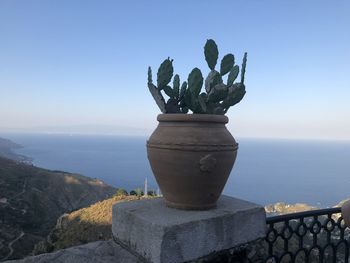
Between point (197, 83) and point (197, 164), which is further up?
point (197, 83)

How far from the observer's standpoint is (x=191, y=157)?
204 centimetres

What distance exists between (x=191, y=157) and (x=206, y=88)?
21.9 inches

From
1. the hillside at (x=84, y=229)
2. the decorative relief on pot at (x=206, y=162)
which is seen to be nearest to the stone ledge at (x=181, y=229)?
the decorative relief on pot at (x=206, y=162)

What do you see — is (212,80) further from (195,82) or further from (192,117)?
(192,117)

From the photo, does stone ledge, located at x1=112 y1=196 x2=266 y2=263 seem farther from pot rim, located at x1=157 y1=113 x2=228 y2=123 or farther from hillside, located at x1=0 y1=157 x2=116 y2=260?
hillside, located at x1=0 y1=157 x2=116 y2=260

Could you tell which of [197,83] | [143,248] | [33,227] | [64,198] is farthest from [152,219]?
[64,198]

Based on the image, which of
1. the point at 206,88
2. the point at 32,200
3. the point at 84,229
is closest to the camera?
the point at 206,88

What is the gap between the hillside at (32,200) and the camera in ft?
133

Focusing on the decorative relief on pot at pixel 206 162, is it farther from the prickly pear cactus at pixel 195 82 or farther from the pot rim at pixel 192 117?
the prickly pear cactus at pixel 195 82

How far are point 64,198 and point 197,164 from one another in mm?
70818

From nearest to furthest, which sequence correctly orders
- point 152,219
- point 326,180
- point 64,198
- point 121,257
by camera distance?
point 152,219, point 121,257, point 64,198, point 326,180

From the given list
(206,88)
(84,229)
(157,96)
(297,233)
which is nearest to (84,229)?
(84,229)

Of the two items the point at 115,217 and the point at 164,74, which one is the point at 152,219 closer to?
the point at 115,217

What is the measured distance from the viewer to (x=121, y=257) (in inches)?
84.0
